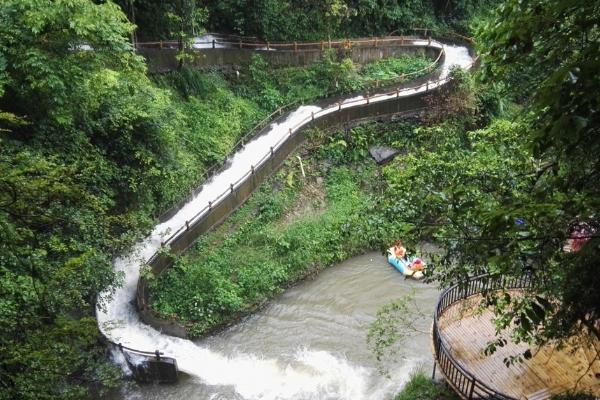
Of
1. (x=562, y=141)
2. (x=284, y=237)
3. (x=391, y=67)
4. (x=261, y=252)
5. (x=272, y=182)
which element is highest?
(x=391, y=67)

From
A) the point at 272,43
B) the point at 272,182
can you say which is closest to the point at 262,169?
the point at 272,182

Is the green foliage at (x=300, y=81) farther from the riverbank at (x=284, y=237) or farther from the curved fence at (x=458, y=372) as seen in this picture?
the curved fence at (x=458, y=372)

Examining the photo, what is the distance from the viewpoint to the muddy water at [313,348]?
42.2ft

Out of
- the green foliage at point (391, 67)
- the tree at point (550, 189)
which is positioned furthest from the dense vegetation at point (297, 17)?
the tree at point (550, 189)

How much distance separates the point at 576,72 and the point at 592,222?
1869 mm

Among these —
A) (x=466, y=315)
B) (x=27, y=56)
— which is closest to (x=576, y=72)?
(x=466, y=315)

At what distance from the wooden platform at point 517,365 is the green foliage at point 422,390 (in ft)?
4.22

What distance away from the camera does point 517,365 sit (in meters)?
9.59

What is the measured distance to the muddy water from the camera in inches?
507

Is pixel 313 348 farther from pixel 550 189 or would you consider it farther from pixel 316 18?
pixel 316 18

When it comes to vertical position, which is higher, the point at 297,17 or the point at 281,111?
the point at 297,17

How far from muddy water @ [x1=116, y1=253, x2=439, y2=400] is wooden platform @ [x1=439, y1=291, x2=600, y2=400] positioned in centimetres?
312

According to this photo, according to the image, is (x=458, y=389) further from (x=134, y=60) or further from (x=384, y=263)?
(x=134, y=60)

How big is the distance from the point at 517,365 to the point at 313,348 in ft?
20.2
